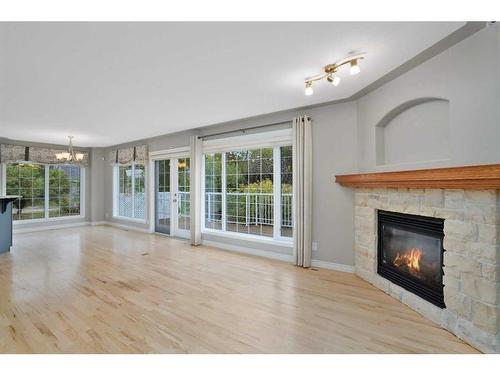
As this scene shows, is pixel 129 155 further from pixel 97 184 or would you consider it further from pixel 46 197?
pixel 46 197

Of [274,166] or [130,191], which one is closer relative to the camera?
[274,166]

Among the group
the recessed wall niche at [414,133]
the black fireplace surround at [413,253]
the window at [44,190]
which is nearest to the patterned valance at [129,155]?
the window at [44,190]

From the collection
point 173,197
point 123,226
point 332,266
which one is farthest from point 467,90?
point 123,226

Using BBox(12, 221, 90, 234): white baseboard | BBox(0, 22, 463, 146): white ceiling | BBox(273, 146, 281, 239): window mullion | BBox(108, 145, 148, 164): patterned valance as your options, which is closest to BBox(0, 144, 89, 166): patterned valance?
BBox(108, 145, 148, 164): patterned valance

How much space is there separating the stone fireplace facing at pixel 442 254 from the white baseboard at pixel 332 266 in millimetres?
241

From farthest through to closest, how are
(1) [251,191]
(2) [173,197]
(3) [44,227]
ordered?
(3) [44,227]
(2) [173,197]
(1) [251,191]

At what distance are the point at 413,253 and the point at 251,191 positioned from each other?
277 cm

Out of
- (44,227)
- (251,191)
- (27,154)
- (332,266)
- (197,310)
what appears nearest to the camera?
(197,310)

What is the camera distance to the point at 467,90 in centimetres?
210

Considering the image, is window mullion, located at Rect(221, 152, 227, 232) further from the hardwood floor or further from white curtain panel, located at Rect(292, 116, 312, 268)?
white curtain panel, located at Rect(292, 116, 312, 268)

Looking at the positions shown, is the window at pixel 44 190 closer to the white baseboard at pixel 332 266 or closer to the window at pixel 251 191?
the window at pixel 251 191

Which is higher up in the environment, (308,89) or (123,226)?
(308,89)

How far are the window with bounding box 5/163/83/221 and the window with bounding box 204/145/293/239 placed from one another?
16.2 ft
